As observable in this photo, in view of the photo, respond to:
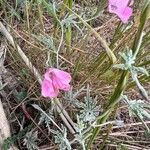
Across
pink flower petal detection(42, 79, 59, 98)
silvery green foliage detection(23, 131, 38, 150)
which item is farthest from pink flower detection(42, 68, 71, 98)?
silvery green foliage detection(23, 131, 38, 150)

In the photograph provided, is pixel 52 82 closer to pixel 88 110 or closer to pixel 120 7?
pixel 88 110

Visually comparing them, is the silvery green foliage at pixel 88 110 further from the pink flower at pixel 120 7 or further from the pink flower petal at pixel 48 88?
the pink flower at pixel 120 7

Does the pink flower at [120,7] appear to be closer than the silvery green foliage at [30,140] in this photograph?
Yes

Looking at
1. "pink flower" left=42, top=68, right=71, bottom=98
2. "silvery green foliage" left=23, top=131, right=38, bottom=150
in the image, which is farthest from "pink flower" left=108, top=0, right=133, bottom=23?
"silvery green foliage" left=23, top=131, right=38, bottom=150

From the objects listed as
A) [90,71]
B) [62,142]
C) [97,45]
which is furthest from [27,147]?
[97,45]

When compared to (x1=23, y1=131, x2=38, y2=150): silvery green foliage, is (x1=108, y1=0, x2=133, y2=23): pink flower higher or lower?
higher

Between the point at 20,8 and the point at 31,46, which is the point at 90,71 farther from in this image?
the point at 20,8

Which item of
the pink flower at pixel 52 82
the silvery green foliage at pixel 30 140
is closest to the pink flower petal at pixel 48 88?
the pink flower at pixel 52 82

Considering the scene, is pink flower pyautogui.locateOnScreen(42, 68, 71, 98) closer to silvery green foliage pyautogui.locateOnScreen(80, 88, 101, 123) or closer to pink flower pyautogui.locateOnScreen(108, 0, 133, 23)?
silvery green foliage pyautogui.locateOnScreen(80, 88, 101, 123)

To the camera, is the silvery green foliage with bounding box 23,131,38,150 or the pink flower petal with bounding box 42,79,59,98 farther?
the silvery green foliage with bounding box 23,131,38,150

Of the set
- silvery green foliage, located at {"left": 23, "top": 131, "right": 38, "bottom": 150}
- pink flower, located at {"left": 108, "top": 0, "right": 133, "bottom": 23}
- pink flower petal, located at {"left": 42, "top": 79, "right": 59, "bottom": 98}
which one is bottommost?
silvery green foliage, located at {"left": 23, "top": 131, "right": 38, "bottom": 150}

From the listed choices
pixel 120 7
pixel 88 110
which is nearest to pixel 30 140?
pixel 88 110
